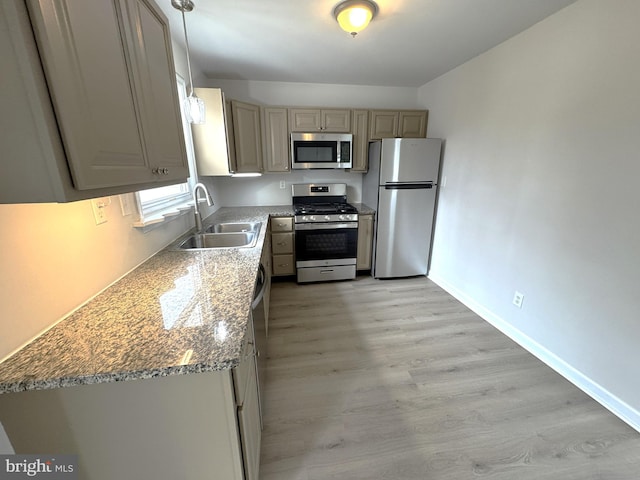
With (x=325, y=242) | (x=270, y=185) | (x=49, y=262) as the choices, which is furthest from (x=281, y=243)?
(x=49, y=262)

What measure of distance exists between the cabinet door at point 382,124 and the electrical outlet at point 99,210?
2862 mm

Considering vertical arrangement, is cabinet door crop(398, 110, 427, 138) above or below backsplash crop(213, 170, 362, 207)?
above

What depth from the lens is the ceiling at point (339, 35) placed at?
1.65 meters

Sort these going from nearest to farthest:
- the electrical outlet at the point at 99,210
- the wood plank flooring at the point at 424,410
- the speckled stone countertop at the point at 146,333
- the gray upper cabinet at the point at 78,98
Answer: the gray upper cabinet at the point at 78,98 < the speckled stone countertop at the point at 146,333 < the electrical outlet at the point at 99,210 < the wood plank flooring at the point at 424,410

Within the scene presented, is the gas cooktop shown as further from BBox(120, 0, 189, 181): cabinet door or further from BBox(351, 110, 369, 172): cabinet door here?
BBox(120, 0, 189, 181): cabinet door

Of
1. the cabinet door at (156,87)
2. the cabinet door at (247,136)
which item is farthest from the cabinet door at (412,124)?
the cabinet door at (156,87)

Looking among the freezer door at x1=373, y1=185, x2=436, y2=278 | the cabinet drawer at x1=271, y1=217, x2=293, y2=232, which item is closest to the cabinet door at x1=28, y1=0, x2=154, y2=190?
the cabinet drawer at x1=271, y1=217, x2=293, y2=232

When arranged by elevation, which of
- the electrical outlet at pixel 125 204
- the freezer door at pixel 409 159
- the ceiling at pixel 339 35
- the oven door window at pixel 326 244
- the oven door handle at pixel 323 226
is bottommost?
the oven door window at pixel 326 244

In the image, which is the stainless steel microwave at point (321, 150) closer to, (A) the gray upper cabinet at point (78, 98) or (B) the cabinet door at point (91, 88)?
(A) the gray upper cabinet at point (78, 98)

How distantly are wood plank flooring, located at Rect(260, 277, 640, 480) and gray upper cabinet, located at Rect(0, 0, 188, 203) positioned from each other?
4.73 ft

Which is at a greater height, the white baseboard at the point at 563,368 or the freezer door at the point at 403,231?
the freezer door at the point at 403,231

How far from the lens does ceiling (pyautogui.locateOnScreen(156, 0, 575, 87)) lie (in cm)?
165

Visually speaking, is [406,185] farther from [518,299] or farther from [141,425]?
[141,425]

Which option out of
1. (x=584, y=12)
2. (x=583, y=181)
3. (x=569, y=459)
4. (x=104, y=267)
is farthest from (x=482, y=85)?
(x=104, y=267)
